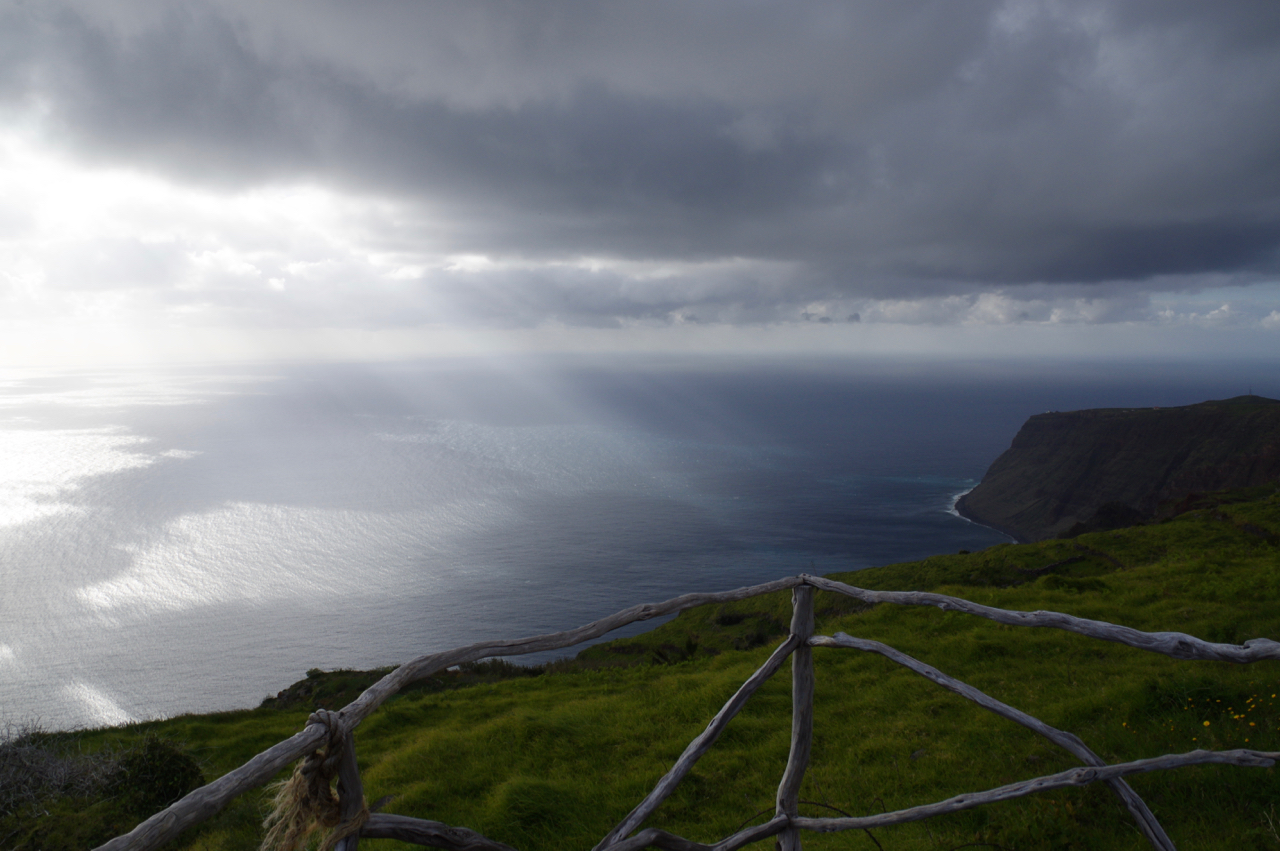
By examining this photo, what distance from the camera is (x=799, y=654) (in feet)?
14.8

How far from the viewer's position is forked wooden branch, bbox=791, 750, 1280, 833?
3.32m

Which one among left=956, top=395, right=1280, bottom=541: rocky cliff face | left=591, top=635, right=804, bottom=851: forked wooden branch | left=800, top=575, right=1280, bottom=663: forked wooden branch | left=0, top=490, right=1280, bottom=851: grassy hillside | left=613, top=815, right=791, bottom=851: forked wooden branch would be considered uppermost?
left=800, top=575, right=1280, bottom=663: forked wooden branch

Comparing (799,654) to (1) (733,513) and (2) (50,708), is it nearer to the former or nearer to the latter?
(2) (50,708)

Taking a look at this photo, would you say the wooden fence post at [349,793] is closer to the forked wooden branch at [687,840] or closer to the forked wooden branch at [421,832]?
the forked wooden branch at [421,832]

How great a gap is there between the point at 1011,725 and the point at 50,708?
279 ft

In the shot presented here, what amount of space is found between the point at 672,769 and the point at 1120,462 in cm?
15583

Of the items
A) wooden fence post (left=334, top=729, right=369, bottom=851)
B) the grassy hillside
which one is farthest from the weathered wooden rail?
the grassy hillside

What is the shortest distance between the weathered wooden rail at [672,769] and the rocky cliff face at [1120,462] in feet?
386

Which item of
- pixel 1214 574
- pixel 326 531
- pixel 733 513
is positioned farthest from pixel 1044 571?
pixel 326 531

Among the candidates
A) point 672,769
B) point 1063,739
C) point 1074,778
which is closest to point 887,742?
point 1063,739

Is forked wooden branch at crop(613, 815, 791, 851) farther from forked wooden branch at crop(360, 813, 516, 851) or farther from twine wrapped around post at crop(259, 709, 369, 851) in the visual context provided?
twine wrapped around post at crop(259, 709, 369, 851)

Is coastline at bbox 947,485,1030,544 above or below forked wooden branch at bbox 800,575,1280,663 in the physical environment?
below

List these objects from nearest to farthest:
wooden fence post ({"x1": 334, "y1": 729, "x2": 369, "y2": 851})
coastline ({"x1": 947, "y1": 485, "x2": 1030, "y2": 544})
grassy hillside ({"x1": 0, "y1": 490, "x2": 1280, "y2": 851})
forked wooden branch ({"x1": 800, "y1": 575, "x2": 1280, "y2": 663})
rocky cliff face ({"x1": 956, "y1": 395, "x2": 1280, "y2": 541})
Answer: wooden fence post ({"x1": 334, "y1": 729, "x2": 369, "y2": 851}) < forked wooden branch ({"x1": 800, "y1": 575, "x2": 1280, "y2": 663}) < grassy hillside ({"x1": 0, "y1": 490, "x2": 1280, "y2": 851}) < rocky cliff face ({"x1": 956, "y1": 395, "x2": 1280, "y2": 541}) < coastline ({"x1": 947, "y1": 485, "x2": 1030, "y2": 544})

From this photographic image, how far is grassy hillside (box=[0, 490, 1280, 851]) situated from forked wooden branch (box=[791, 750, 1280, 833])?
5.58ft
